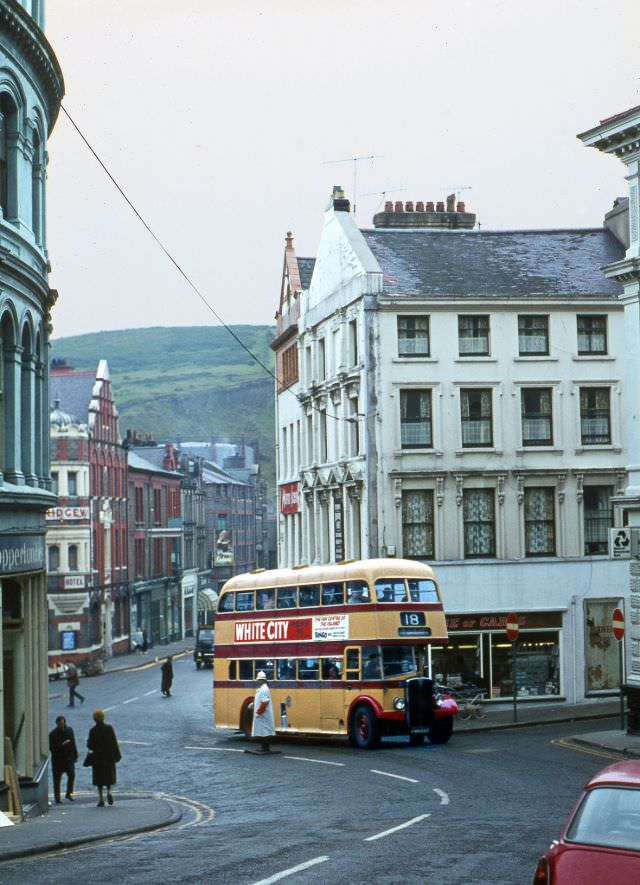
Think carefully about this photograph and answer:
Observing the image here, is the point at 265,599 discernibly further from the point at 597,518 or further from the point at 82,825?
the point at 82,825

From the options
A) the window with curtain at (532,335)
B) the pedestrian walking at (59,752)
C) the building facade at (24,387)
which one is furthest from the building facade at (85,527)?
the building facade at (24,387)

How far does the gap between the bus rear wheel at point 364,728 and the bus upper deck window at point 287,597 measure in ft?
11.7

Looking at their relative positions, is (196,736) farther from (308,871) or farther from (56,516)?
(56,516)

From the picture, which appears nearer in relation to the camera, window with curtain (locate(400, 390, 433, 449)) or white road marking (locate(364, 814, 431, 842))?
white road marking (locate(364, 814, 431, 842))

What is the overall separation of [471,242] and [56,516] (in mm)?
41993

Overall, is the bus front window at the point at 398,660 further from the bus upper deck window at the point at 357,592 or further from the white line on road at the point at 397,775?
the white line on road at the point at 397,775

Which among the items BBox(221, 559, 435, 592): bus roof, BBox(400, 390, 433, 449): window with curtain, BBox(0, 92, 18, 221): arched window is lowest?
BBox(221, 559, 435, 592): bus roof

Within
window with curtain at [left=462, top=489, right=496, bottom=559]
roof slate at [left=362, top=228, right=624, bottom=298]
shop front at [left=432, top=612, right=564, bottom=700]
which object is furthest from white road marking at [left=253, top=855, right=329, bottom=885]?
roof slate at [left=362, top=228, right=624, bottom=298]

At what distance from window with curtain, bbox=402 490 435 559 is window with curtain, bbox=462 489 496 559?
3.74 feet

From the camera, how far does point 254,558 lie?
154 metres

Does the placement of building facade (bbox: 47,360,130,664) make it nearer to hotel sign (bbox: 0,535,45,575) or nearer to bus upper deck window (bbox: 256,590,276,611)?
bus upper deck window (bbox: 256,590,276,611)

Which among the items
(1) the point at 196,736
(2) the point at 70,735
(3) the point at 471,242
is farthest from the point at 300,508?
(2) the point at 70,735

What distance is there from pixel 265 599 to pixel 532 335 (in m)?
14.6

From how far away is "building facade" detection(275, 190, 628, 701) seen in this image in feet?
146
